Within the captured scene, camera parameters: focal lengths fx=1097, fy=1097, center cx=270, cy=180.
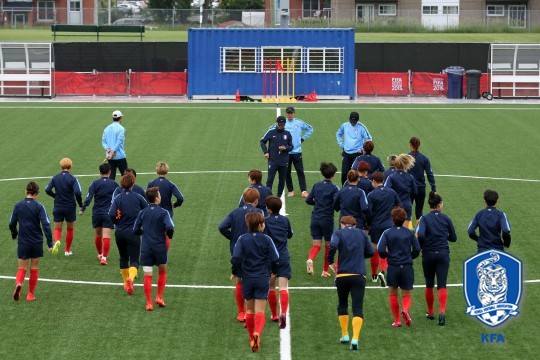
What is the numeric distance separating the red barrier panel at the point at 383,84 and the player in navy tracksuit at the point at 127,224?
34.0m

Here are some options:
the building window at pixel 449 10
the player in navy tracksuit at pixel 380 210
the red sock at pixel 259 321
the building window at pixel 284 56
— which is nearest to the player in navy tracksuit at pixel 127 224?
the red sock at pixel 259 321

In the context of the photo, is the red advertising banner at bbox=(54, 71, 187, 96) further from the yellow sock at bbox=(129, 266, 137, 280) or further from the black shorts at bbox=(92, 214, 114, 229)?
the yellow sock at bbox=(129, 266, 137, 280)

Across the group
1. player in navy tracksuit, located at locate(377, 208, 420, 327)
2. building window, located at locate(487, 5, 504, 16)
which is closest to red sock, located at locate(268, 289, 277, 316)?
player in navy tracksuit, located at locate(377, 208, 420, 327)

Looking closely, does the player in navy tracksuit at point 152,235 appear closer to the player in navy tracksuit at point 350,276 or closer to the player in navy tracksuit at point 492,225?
the player in navy tracksuit at point 350,276

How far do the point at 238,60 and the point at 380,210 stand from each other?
32.0 m

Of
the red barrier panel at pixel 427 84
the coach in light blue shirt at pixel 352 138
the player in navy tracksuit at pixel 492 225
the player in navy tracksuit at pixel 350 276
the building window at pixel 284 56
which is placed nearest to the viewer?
the player in navy tracksuit at pixel 350 276

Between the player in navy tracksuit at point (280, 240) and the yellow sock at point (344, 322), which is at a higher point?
the player in navy tracksuit at point (280, 240)

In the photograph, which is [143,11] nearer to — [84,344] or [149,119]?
[149,119]

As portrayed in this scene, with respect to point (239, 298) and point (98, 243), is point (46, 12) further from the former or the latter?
point (239, 298)

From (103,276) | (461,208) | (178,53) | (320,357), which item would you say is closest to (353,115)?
(461,208)

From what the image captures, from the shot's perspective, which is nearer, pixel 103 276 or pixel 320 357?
pixel 320 357

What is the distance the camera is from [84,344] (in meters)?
14.9

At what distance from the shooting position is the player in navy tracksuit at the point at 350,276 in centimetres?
1488

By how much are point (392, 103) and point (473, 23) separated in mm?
45945
